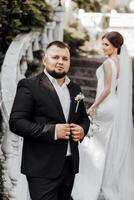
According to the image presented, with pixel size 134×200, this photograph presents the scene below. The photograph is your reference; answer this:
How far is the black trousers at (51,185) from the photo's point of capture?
3.82 metres

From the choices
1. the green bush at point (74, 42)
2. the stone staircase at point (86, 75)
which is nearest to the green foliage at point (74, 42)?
the green bush at point (74, 42)

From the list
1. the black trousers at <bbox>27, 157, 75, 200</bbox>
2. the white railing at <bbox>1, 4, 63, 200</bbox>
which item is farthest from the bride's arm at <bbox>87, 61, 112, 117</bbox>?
the black trousers at <bbox>27, 157, 75, 200</bbox>

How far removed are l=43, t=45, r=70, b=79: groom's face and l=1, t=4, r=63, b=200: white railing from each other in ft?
4.60

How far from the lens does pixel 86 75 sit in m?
9.53

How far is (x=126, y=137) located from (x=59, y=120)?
2903mm

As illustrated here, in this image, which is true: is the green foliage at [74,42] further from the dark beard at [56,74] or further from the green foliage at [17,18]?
the dark beard at [56,74]

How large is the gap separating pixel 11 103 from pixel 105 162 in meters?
1.53

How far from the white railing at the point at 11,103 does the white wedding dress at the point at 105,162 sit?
39.0 inches

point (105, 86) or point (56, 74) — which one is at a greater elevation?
point (56, 74)

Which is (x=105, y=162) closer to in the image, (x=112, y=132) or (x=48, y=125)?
(x=112, y=132)

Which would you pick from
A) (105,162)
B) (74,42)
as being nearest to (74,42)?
(74,42)

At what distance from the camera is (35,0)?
7352mm

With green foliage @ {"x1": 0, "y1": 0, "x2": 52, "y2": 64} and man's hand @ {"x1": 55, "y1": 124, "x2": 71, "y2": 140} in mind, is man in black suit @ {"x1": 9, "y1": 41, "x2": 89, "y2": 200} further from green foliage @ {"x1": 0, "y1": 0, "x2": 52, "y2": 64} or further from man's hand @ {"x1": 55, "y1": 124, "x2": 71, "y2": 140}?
green foliage @ {"x1": 0, "y1": 0, "x2": 52, "y2": 64}

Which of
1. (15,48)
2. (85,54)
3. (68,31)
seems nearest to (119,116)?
(15,48)
